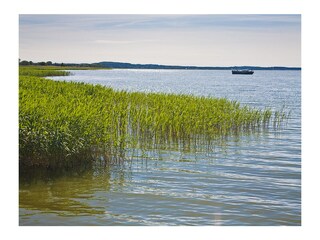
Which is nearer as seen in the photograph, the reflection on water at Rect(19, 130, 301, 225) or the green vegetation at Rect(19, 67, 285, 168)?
the reflection on water at Rect(19, 130, 301, 225)

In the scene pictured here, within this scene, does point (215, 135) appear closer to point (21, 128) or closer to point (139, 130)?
point (139, 130)

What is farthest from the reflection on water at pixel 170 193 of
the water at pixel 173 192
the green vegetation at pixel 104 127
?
the green vegetation at pixel 104 127

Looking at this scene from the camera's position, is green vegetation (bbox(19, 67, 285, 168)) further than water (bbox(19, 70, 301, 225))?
Yes

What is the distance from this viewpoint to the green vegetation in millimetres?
9320

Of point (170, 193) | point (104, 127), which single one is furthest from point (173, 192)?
point (104, 127)

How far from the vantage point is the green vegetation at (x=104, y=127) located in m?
9.32

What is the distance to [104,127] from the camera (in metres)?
10.3

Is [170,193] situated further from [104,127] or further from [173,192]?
[104,127]

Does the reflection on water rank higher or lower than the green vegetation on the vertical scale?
lower

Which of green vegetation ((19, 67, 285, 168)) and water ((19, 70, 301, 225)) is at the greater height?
green vegetation ((19, 67, 285, 168))

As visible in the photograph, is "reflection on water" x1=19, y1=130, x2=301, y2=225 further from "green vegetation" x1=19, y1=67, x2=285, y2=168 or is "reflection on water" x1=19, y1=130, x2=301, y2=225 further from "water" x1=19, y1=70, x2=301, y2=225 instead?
"green vegetation" x1=19, y1=67, x2=285, y2=168

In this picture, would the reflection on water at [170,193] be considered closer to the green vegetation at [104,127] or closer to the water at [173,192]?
the water at [173,192]

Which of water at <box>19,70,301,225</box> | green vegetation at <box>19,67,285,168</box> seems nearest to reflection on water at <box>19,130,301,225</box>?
water at <box>19,70,301,225</box>
